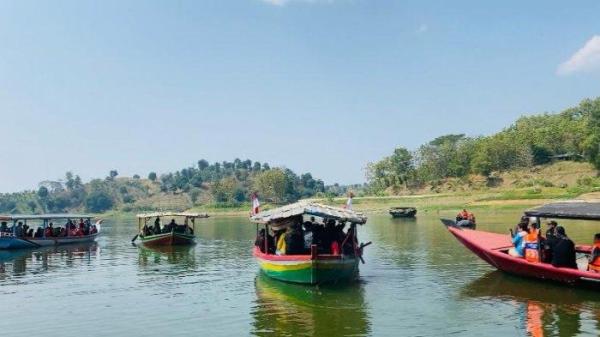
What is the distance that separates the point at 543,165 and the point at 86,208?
14601 cm

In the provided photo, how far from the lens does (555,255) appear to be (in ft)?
61.2

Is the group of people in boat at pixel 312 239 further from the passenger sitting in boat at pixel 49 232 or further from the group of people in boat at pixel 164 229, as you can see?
the passenger sitting in boat at pixel 49 232

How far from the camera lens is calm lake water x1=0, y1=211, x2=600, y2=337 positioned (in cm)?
1495

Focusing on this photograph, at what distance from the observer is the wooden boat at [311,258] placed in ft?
63.0

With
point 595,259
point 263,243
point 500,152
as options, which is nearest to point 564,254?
point 595,259

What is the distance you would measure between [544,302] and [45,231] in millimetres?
34823

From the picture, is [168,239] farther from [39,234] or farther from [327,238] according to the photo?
[327,238]

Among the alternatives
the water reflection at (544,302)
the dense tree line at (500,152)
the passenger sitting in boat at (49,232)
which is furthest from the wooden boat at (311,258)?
the dense tree line at (500,152)

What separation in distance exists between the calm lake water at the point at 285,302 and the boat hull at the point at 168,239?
9601mm

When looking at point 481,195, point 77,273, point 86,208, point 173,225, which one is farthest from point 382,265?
point 86,208

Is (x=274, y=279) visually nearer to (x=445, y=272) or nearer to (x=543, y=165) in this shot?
(x=445, y=272)

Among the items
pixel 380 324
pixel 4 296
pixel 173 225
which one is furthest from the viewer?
pixel 173 225

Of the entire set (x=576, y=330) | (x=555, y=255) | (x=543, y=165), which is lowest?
(x=576, y=330)

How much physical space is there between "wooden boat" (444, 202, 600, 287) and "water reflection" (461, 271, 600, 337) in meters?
0.39
